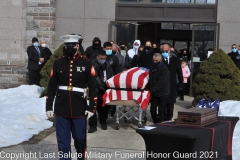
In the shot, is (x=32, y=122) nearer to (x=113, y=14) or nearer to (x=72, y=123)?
(x=72, y=123)

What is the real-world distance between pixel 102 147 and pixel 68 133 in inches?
75.3

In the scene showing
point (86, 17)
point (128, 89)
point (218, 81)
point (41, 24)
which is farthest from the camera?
point (41, 24)

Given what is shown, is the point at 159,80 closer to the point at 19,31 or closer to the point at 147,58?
the point at 147,58

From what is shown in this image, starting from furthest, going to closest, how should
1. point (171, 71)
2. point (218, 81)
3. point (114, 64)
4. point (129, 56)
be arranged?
point (129, 56), point (218, 81), point (171, 71), point (114, 64)

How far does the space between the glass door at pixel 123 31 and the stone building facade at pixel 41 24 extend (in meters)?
0.17

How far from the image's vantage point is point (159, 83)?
9953 mm

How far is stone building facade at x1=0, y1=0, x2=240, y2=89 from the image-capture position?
656 inches

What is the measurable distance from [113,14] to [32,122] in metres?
6.66

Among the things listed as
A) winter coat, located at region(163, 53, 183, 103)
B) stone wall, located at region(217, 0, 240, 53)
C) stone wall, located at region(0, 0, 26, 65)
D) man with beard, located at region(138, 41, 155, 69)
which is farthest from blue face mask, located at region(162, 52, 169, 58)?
stone wall, located at region(0, 0, 26, 65)

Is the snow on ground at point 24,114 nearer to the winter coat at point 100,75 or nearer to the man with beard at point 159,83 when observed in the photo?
the winter coat at point 100,75

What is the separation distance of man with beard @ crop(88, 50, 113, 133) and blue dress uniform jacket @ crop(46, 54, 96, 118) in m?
2.99

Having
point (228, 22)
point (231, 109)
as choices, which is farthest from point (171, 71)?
point (228, 22)

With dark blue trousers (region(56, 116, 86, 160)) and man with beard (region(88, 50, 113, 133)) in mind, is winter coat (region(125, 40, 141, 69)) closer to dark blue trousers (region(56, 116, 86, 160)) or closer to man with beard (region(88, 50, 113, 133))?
man with beard (region(88, 50, 113, 133))

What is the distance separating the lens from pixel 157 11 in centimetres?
1655
